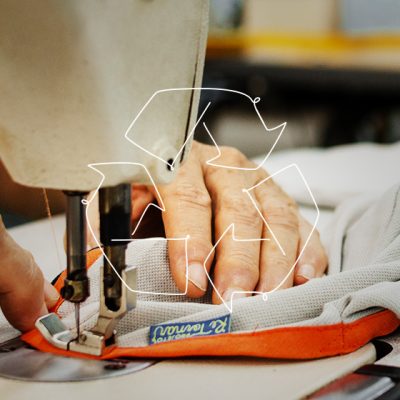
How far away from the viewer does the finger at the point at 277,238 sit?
788mm

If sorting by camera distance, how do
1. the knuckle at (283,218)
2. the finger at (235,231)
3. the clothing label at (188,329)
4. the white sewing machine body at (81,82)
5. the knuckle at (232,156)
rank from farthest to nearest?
the knuckle at (232,156)
the knuckle at (283,218)
the finger at (235,231)
the clothing label at (188,329)
the white sewing machine body at (81,82)

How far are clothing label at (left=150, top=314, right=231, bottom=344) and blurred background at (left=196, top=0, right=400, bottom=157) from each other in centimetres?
229

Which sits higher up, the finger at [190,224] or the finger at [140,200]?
the finger at [190,224]

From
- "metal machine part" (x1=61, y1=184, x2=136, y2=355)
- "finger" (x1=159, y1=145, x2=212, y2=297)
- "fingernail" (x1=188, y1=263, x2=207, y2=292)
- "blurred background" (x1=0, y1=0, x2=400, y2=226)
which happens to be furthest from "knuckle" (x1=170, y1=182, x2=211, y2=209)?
"blurred background" (x1=0, y1=0, x2=400, y2=226)

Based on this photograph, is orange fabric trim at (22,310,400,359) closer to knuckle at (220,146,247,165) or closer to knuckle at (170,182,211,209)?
knuckle at (170,182,211,209)

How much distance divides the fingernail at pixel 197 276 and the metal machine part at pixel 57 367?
116mm

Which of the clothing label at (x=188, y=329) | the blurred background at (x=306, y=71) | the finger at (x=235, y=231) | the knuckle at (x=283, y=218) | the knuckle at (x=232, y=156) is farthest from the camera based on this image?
the blurred background at (x=306, y=71)

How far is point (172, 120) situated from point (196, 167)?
302 mm

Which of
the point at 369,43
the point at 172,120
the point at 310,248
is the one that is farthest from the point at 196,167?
the point at 369,43

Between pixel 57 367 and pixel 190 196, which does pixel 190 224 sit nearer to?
pixel 190 196

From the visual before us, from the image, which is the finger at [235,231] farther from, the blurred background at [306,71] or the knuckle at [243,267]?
the blurred background at [306,71]

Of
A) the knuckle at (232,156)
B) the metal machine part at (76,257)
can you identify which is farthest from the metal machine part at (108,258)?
the knuckle at (232,156)

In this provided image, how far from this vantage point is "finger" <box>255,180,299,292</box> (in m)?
0.79

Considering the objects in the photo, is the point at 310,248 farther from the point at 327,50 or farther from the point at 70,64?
the point at 327,50
